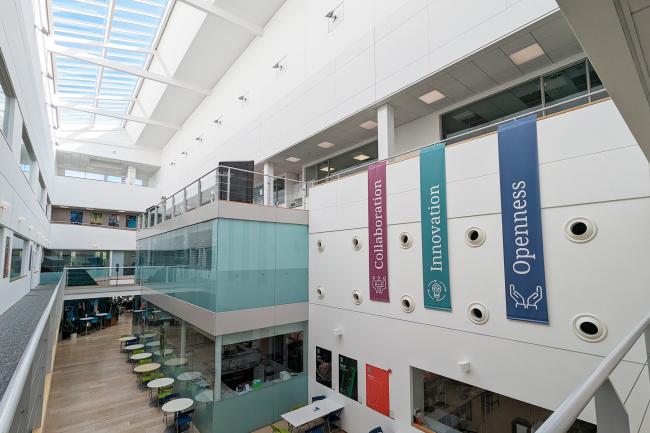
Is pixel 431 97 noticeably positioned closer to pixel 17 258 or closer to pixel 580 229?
pixel 580 229

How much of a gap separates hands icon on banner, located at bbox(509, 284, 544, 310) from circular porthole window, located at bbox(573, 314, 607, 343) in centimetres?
52

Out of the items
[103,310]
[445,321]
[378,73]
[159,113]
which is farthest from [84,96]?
[445,321]

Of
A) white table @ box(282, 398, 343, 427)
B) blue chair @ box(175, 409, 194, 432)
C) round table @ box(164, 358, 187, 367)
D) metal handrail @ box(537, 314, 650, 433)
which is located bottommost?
blue chair @ box(175, 409, 194, 432)

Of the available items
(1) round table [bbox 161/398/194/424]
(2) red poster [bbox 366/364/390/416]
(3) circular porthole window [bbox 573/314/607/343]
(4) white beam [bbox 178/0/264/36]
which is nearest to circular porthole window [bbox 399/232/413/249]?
(2) red poster [bbox 366/364/390/416]

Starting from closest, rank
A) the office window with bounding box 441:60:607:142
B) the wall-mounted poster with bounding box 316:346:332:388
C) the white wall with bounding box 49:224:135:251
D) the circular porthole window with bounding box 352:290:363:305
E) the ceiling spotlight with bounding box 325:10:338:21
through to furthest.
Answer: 1. the office window with bounding box 441:60:607:142
2. the circular porthole window with bounding box 352:290:363:305
3. the wall-mounted poster with bounding box 316:346:332:388
4. the ceiling spotlight with bounding box 325:10:338:21
5. the white wall with bounding box 49:224:135:251

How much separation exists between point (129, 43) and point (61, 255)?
49.1 feet

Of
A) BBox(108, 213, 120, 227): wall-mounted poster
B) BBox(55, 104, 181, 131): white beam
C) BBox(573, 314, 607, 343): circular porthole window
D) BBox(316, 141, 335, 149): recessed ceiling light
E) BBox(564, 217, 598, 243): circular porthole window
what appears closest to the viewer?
BBox(573, 314, 607, 343): circular porthole window

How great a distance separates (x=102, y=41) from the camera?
56.3 ft

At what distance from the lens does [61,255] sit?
23.5m

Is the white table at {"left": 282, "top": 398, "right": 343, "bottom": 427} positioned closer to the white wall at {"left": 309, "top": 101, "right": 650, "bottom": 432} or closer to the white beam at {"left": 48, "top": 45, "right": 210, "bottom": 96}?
the white wall at {"left": 309, "top": 101, "right": 650, "bottom": 432}

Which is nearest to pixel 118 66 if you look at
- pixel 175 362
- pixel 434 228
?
pixel 175 362

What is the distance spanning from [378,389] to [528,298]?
400 centimetres

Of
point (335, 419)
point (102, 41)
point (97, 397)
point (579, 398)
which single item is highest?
point (102, 41)

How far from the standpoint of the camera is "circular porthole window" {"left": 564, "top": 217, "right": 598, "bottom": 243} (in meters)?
5.00
